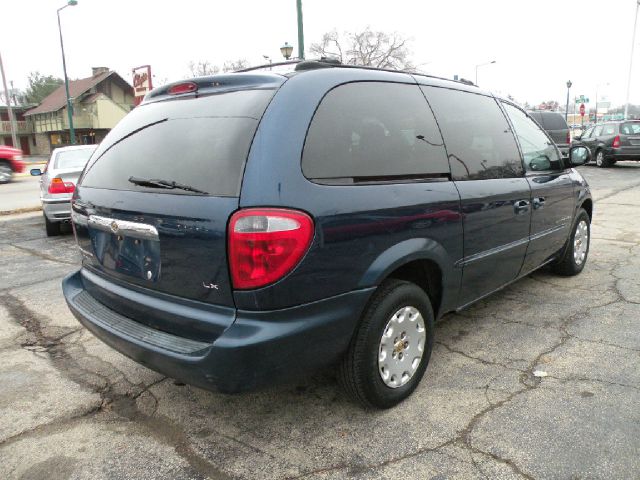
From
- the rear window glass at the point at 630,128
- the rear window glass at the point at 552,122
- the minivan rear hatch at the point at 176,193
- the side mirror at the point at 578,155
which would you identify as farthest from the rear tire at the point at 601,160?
the minivan rear hatch at the point at 176,193

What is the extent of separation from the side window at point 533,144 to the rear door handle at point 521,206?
1.13ft

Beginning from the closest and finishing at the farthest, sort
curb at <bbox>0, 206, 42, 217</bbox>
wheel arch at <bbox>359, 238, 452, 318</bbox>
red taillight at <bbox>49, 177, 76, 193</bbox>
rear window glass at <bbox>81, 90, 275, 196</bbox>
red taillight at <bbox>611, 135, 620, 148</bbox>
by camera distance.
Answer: rear window glass at <bbox>81, 90, 275, 196</bbox> < wheel arch at <bbox>359, 238, 452, 318</bbox> < red taillight at <bbox>49, 177, 76, 193</bbox> < curb at <bbox>0, 206, 42, 217</bbox> < red taillight at <bbox>611, 135, 620, 148</bbox>

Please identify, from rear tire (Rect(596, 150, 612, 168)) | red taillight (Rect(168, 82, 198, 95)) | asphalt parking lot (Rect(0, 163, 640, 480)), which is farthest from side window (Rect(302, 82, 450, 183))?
rear tire (Rect(596, 150, 612, 168))

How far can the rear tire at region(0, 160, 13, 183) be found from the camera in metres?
17.1

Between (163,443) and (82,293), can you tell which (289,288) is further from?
(82,293)

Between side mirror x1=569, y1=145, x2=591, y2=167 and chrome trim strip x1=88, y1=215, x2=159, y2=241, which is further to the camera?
side mirror x1=569, y1=145, x2=591, y2=167

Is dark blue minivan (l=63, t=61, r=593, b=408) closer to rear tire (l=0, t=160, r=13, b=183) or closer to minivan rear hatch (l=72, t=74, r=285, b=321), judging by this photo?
minivan rear hatch (l=72, t=74, r=285, b=321)

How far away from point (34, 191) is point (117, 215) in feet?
48.9

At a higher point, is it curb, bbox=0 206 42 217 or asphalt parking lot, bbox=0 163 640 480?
curb, bbox=0 206 42 217

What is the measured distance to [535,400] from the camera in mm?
2797

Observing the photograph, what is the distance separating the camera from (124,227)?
246 cm

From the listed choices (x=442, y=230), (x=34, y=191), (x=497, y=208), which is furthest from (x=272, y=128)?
(x=34, y=191)

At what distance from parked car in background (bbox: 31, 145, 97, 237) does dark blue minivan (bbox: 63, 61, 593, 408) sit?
5159 mm

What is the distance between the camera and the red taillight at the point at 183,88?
2660 mm
